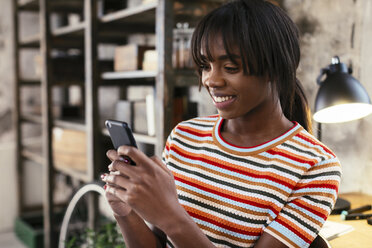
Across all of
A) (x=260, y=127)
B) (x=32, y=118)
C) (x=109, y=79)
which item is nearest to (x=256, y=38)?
(x=260, y=127)

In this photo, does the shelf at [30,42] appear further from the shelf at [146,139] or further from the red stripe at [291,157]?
the red stripe at [291,157]

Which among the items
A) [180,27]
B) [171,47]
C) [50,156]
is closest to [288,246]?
[171,47]

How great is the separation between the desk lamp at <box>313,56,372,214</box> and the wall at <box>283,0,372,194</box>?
1.11 ft

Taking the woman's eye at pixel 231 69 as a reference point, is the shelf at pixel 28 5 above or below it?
above

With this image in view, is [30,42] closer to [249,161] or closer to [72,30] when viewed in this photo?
A: [72,30]

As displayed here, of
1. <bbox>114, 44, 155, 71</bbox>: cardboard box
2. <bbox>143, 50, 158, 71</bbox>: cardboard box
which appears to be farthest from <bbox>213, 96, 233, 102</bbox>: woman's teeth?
<bbox>114, 44, 155, 71</bbox>: cardboard box

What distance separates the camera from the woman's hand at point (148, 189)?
76 centimetres

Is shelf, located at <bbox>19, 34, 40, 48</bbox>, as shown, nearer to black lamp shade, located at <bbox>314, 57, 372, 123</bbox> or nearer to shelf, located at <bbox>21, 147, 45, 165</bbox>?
shelf, located at <bbox>21, 147, 45, 165</bbox>

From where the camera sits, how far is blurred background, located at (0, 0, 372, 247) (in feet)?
6.40

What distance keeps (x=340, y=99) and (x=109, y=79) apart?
6.12 feet

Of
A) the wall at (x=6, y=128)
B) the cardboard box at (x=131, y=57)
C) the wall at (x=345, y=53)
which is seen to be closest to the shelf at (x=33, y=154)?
the wall at (x=6, y=128)

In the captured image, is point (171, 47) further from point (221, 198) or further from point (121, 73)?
point (221, 198)

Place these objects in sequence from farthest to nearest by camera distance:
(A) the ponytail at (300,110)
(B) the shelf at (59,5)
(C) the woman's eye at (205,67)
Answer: (B) the shelf at (59,5) → (A) the ponytail at (300,110) → (C) the woman's eye at (205,67)

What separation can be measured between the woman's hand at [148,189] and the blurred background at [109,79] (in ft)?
2.14
